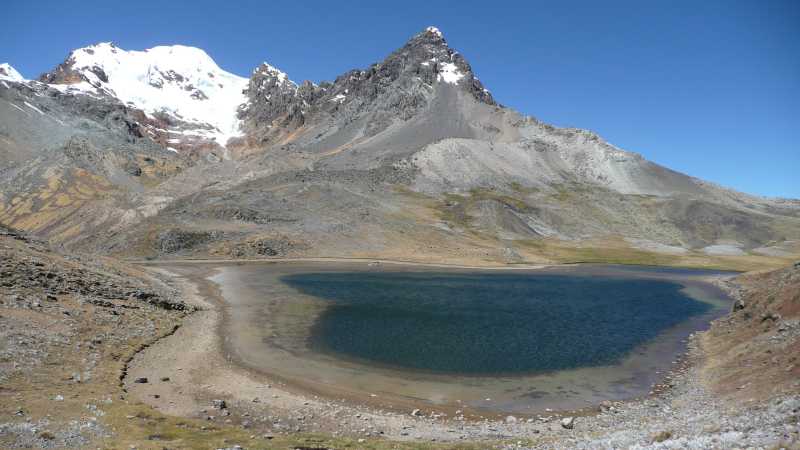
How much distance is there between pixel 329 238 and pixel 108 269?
9208cm

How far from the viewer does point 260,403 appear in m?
33.2

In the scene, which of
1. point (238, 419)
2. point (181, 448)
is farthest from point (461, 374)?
point (181, 448)

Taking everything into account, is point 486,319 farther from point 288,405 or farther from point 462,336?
point 288,405

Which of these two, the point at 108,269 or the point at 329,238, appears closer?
the point at 108,269

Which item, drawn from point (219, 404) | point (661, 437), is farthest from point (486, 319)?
point (661, 437)

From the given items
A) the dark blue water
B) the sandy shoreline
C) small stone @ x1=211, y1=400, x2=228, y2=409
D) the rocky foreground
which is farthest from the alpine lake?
small stone @ x1=211, y1=400, x2=228, y2=409

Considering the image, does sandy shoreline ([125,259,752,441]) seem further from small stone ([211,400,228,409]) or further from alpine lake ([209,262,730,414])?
alpine lake ([209,262,730,414])

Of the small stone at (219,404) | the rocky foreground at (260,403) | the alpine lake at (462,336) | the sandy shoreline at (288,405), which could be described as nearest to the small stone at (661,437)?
the rocky foreground at (260,403)

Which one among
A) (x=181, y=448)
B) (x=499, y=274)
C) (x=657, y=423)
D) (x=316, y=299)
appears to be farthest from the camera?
(x=499, y=274)

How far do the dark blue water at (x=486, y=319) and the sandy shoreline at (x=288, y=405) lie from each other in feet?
33.4

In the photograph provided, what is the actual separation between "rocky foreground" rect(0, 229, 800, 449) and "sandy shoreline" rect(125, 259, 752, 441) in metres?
0.17

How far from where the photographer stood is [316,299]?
78562mm

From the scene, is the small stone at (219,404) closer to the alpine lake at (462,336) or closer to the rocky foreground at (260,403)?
the rocky foreground at (260,403)

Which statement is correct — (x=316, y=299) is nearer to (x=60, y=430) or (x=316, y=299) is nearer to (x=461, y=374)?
(x=461, y=374)
